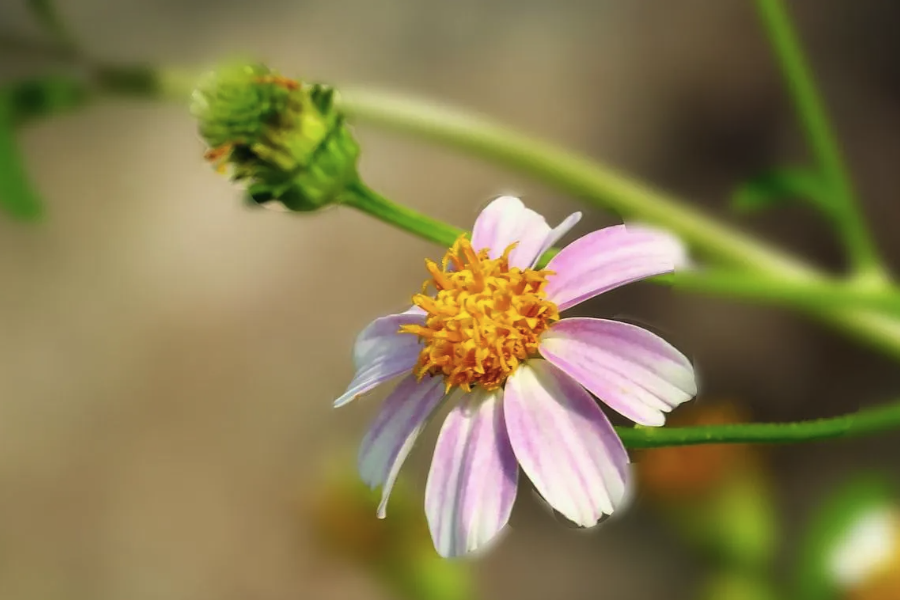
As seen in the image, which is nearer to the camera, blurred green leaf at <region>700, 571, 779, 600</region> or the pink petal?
the pink petal

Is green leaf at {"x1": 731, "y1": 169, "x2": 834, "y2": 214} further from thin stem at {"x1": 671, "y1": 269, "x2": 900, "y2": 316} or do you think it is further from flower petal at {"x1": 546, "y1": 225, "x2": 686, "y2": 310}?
flower petal at {"x1": 546, "y1": 225, "x2": 686, "y2": 310}

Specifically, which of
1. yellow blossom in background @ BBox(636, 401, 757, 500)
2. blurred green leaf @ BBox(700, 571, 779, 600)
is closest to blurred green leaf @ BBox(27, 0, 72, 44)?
yellow blossom in background @ BBox(636, 401, 757, 500)

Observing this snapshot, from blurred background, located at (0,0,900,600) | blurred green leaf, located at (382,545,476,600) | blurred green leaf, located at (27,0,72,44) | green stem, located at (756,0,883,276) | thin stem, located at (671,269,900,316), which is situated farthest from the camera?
blurred background, located at (0,0,900,600)

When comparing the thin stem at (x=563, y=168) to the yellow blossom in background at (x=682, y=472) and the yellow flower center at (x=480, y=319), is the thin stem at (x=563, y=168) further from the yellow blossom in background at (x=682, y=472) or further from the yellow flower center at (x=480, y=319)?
the yellow blossom in background at (x=682, y=472)

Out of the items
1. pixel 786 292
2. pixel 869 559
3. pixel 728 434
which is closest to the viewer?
pixel 728 434

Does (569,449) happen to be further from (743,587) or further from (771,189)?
(743,587)

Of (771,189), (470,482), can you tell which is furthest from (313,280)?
(470,482)

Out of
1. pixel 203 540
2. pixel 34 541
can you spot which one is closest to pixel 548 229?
pixel 203 540
